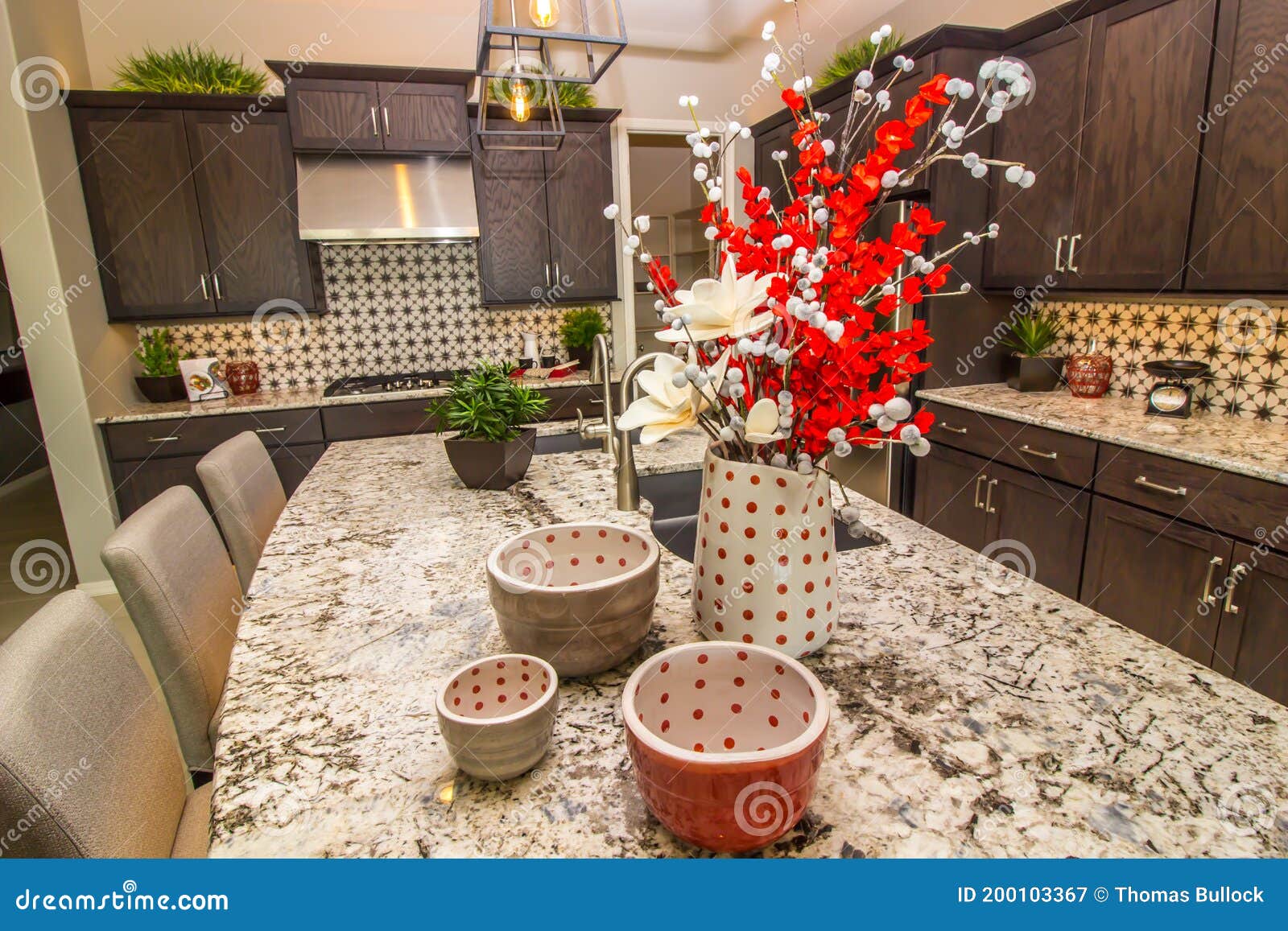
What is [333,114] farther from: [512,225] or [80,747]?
[80,747]

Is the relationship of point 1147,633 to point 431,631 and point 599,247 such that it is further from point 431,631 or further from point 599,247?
point 599,247

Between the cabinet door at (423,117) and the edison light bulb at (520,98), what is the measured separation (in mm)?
1299

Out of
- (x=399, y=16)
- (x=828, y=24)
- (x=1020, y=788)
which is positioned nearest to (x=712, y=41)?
(x=828, y=24)

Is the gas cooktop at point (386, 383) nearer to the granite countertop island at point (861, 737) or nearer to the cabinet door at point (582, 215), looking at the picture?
the cabinet door at point (582, 215)

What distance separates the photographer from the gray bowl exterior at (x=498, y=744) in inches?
26.4

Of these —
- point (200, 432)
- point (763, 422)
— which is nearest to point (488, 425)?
point (763, 422)

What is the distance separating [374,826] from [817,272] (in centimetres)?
69

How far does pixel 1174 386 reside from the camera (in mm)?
2404

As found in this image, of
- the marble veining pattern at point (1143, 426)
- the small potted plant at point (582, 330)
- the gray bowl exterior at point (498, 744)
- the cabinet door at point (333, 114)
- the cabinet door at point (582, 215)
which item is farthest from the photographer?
the small potted plant at point (582, 330)

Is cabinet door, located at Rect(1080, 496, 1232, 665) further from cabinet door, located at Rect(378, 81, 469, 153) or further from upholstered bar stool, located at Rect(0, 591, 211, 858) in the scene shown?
cabinet door, located at Rect(378, 81, 469, 153)

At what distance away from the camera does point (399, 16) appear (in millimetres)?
3662

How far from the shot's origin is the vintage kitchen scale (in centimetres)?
237

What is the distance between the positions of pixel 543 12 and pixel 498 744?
1.89m

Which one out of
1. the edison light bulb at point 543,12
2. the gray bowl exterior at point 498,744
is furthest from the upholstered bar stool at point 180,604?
the edison light bulb at point 543,12
